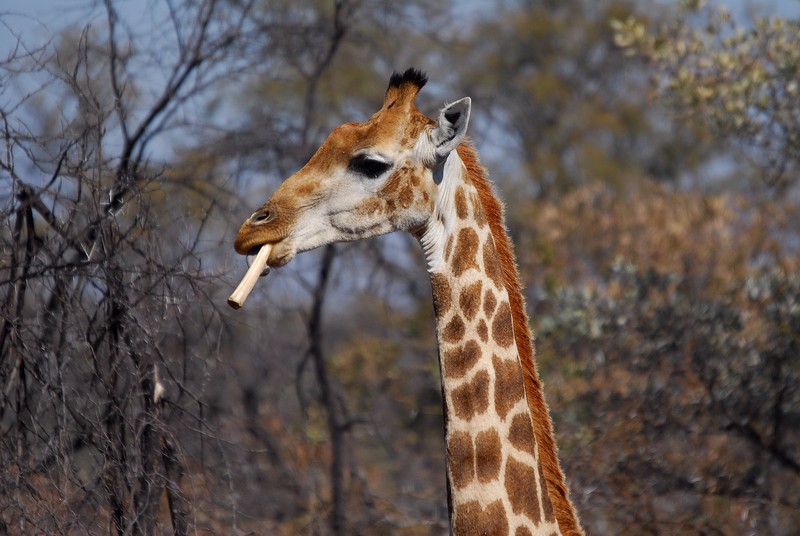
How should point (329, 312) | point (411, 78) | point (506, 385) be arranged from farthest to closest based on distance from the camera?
point (329, 312) → point (411, 78) → point (506, 385)

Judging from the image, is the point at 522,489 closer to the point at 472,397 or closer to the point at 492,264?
the point at 472,397

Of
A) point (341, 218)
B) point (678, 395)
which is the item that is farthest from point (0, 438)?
point (678, 395)

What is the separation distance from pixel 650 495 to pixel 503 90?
18.4 m

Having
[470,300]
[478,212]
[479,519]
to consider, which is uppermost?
[478,212]

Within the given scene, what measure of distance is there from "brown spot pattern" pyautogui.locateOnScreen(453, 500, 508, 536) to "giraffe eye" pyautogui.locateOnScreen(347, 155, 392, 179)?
4.08 ft

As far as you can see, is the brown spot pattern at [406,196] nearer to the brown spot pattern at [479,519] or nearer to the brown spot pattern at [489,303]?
the brown spot pattern at [489,303]

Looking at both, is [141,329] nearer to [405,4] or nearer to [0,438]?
[0,438]

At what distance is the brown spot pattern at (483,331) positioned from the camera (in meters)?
3.98

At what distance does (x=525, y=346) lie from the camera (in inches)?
162

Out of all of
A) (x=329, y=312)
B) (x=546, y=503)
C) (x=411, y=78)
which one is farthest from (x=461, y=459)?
(x=329, y=312)

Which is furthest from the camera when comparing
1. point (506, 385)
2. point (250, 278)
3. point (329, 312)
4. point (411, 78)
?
point (329, 312)

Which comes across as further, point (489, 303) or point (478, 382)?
point (489, 303)

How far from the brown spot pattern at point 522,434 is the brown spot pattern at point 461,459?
154 millimetres

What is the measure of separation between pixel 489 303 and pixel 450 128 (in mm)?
664
